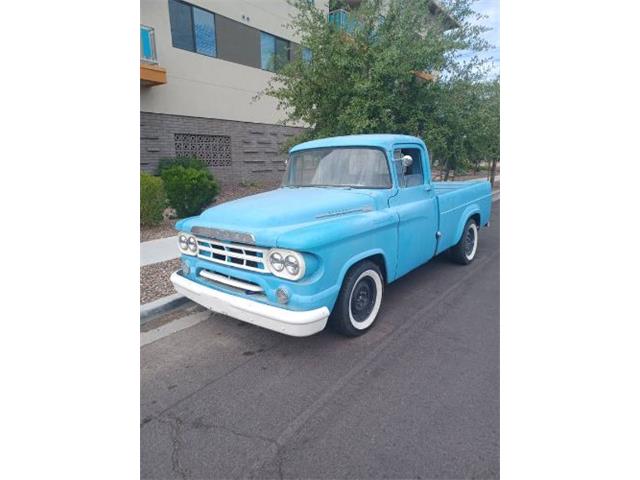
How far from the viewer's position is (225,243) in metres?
3.22

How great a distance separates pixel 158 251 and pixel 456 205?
16.3ft

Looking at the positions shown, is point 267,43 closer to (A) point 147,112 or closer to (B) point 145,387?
(A) point 147,112

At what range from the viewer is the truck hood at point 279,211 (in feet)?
9.89

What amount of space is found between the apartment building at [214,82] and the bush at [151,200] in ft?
14.9

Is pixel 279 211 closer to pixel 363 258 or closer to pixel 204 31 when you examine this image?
pixel 363 258

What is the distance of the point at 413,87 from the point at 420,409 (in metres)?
7.50

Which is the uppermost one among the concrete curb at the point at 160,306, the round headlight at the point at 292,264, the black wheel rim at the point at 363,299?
the round headlight at the point at 292,264

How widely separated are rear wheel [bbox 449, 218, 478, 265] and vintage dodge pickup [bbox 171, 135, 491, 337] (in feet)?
3.16

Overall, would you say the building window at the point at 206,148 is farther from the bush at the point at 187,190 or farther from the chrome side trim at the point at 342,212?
the chrome side trim at the point at 342,212

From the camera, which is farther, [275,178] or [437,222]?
[275,178]

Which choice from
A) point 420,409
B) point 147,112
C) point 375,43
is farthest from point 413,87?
point 147,112

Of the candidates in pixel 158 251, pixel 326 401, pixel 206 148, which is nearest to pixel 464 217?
pixel 326 401

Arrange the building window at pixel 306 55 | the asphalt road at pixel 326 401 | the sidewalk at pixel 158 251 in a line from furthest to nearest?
the building window at pixel 306 55 → the sidewalk at pixel 158 251 → the asphalt road at pixel 326 401

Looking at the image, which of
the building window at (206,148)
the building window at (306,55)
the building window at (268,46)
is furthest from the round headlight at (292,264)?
the building window at (268,46)
